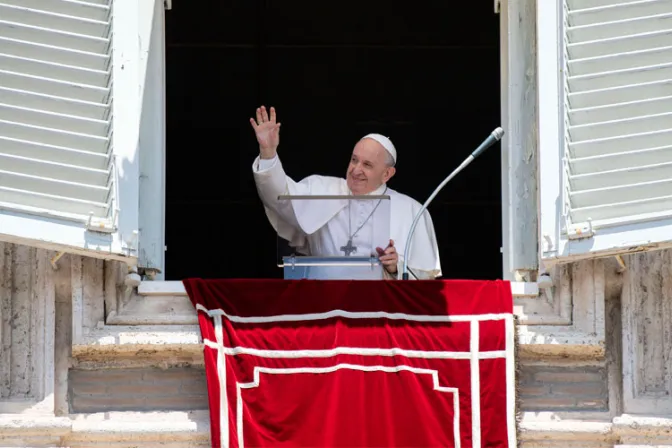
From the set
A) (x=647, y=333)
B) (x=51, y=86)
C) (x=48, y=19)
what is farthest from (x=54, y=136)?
(x=647, y=333)

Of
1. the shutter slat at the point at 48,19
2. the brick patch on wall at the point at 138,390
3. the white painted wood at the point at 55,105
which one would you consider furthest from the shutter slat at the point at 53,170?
the brick patch on wall at the point at 138,390

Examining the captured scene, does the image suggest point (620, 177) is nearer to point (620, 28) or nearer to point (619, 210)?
point (619, 210)

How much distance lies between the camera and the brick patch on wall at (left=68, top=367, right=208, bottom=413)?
296 inches

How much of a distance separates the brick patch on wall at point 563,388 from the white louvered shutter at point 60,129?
1539 mm

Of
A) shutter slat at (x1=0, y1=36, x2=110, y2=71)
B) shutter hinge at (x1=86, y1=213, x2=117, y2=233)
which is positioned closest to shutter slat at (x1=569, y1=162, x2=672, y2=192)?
shutter hinge at (x1=86, y1=213, x2=117, y2=233)

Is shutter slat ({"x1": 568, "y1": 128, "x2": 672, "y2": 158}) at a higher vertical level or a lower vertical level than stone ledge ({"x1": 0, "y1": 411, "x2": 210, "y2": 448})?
higher

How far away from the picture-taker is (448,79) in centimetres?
1152

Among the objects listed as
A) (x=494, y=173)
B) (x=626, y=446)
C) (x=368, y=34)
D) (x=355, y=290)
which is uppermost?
(x=368, y=34)

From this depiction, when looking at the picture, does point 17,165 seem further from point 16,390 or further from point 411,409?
point 411,409

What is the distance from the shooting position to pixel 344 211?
25.8ft

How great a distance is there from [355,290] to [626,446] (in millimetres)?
1125

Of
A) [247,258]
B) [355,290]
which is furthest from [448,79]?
[355,290]

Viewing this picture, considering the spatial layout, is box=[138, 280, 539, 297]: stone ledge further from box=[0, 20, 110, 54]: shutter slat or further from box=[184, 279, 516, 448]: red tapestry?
box=[0, 20, 110, 54]: shutter slat

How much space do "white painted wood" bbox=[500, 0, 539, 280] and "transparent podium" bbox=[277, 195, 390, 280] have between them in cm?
53
